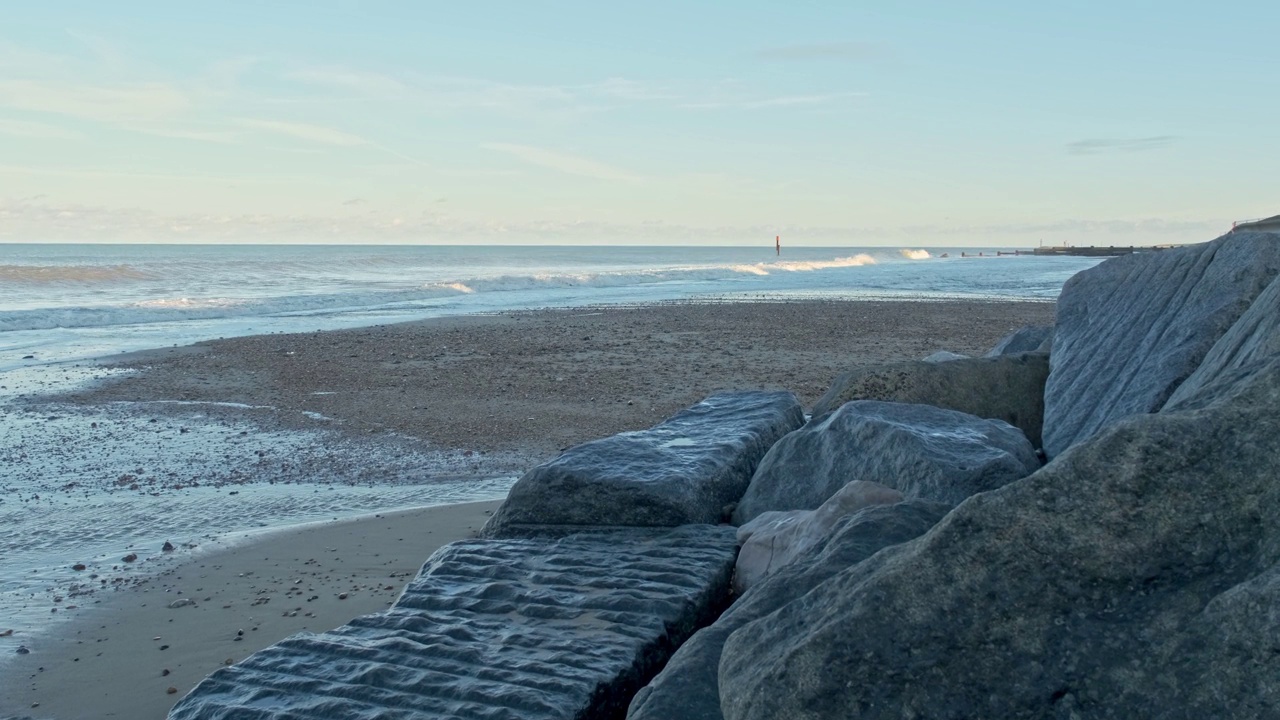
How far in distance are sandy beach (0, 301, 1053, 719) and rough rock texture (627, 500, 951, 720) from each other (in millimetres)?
2074

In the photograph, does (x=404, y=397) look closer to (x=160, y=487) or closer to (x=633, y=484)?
(x=160, y=487)

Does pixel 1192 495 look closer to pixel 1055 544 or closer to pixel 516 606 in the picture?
pixel 1055 544

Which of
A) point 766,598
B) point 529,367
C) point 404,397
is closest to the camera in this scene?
point 766,598

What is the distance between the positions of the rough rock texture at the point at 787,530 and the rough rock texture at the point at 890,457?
1.51 ft

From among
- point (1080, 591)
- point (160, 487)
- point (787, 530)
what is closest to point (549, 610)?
point (787, 530)

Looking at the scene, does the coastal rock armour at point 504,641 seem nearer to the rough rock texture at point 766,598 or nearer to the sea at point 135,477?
the rough rock texture at point 766,598

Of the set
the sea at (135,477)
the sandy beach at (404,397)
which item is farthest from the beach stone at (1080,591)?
the sea at (135,477)

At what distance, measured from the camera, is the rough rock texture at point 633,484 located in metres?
4.89

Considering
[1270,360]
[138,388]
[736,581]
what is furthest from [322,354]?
[1270,360]

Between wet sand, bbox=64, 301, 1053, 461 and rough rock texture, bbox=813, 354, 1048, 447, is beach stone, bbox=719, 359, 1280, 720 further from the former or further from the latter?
wet sand, bbox=64, 301, 1053, 461

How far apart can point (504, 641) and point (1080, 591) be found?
6.70ft

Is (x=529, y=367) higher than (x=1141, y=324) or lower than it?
lower

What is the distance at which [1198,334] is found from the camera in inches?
196

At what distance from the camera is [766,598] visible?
2990mm
